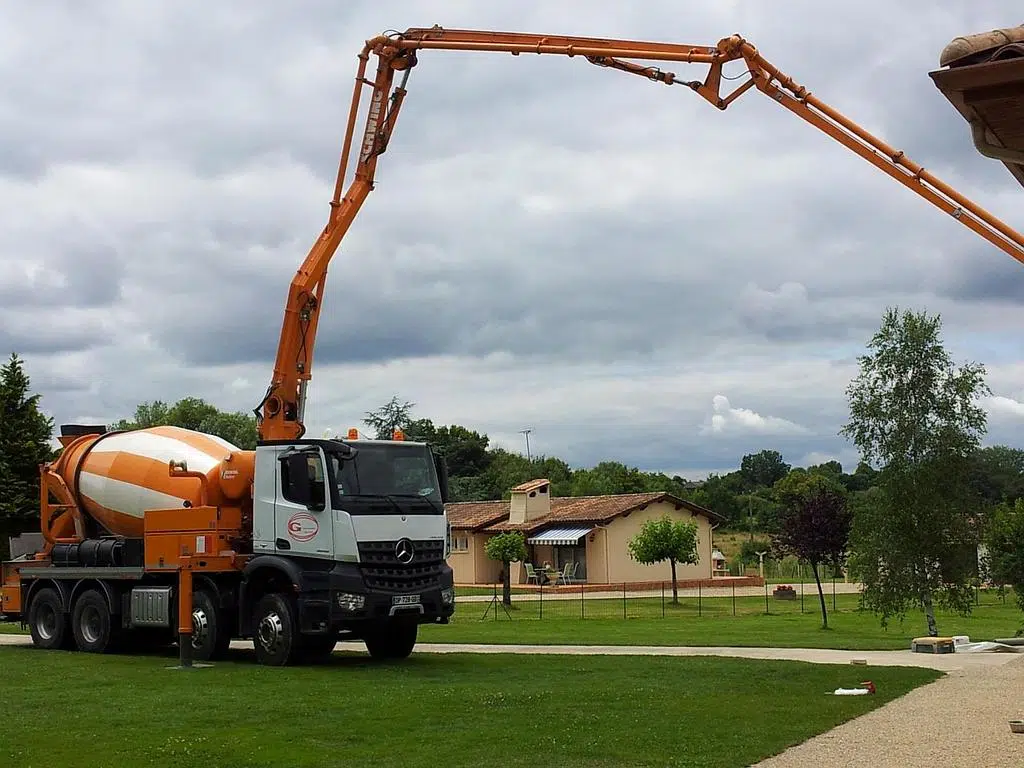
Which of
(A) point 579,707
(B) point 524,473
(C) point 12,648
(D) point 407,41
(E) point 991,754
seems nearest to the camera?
(E) point 991,754

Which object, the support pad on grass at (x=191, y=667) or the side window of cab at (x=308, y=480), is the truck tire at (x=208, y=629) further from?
the side window of cab at (x=308, y=480)

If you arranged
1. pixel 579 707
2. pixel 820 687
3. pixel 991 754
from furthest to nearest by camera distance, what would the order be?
1. pixel 820 687
2. pixel 579 707
3. pixel 991 754

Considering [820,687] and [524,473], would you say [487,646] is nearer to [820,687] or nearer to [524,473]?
[820,687]

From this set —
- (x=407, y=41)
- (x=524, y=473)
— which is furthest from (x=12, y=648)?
(x=524, y=473)

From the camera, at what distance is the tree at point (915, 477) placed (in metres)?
26.7

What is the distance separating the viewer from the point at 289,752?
11.3 m

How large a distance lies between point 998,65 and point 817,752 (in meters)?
7.54

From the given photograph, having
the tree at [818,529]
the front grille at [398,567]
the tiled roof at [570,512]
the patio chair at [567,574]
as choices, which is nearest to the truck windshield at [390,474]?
the front grille at [398,567]

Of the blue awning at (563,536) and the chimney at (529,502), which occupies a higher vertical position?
the chimney at (529,502)

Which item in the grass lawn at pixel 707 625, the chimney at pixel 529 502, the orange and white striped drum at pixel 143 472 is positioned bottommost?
the grass lawn at pixel 707 625

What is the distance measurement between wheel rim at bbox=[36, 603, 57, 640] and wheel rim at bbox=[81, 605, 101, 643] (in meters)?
1.09

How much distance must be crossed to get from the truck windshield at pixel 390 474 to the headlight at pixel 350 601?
56.7 inches

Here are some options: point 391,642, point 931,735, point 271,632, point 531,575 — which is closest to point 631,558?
point 531,575

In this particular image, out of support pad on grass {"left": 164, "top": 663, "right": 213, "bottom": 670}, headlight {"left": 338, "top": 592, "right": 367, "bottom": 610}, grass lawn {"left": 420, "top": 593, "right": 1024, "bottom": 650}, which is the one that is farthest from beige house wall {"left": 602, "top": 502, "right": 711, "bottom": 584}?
headlight {"left": 338, "top": 592, "right": 367, "bottom": 610}
